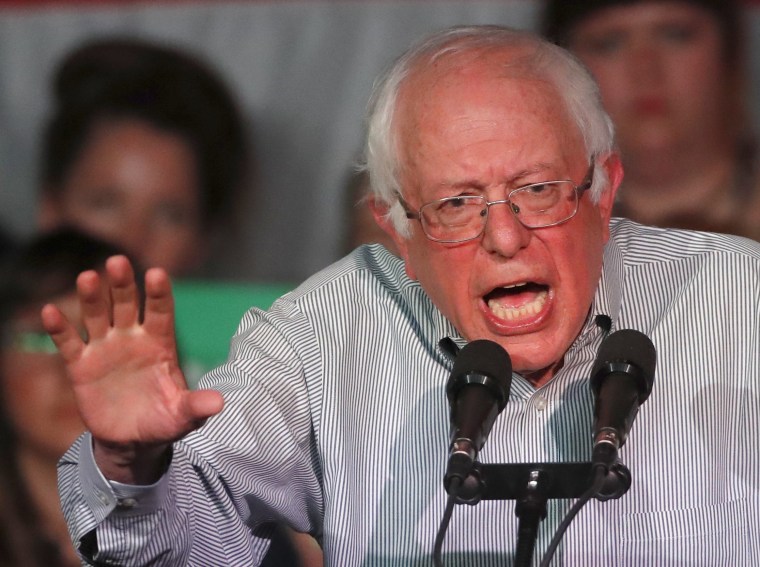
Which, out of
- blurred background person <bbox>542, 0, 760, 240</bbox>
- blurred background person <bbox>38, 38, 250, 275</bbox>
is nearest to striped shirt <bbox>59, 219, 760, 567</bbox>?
blurred background person <bbox>542, 0, 760, 240</bbox>

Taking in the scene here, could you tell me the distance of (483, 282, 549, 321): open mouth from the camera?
2094mm

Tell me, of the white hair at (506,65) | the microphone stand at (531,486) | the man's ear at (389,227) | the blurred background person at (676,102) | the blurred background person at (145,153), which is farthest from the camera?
the blurred background person at (145,153)

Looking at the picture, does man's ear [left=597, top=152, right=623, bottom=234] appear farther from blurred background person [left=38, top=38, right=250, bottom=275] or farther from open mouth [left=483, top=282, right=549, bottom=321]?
blurred background person [left=38, top=38, right=250, bottom=275]

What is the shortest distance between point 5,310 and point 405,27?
1.75 meters

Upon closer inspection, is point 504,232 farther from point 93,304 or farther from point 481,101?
point 93,304

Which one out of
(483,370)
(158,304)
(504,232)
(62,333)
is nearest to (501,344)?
(504,232)

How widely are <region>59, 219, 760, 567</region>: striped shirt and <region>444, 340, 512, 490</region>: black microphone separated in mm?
497

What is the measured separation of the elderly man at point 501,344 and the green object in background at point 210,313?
153 centimetres

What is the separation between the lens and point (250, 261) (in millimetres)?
4000

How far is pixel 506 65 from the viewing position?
86.6 inches

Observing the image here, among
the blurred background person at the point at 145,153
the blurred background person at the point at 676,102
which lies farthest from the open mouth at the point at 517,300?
the blurred background person at the point at 145,153

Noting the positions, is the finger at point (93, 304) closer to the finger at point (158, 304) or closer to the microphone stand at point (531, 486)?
the finger at point (158, 304)

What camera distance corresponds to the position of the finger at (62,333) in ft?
5.41

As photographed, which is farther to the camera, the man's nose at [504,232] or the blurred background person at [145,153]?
the blurred background person at [145,153]
